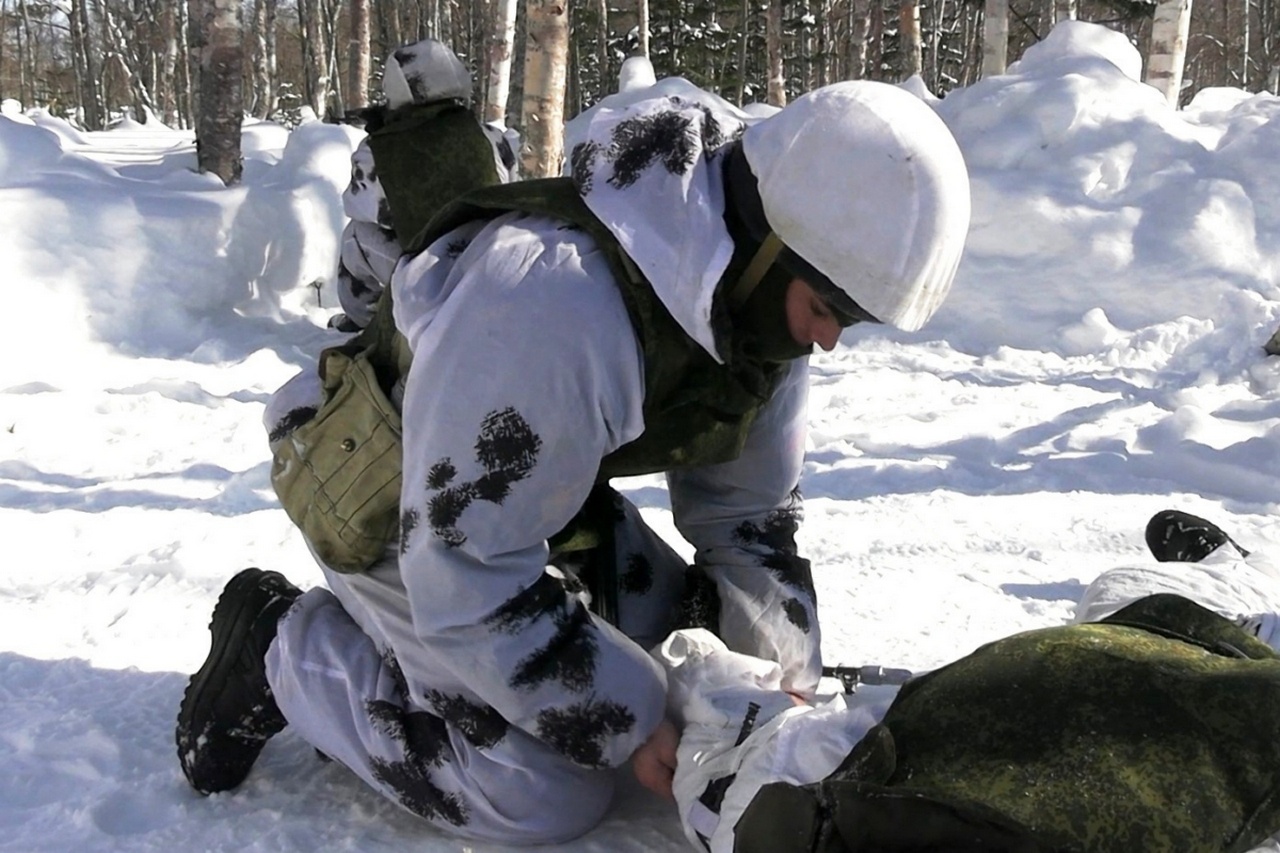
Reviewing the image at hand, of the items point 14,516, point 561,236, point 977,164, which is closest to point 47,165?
point 14,516

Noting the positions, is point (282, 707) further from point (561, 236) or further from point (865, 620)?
point (865, 620)

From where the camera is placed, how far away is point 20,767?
1.62 meters

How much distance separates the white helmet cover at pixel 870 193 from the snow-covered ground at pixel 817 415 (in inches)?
1.4

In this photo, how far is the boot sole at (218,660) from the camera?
1.57 m

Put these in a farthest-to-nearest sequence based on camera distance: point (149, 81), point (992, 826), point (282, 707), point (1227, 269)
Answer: point (149, 81) < point (1227, 269) < point (282, 707) < point (992, 826)

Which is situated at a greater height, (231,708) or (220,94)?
(220,94)

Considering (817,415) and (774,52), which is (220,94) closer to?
→ (817,415)

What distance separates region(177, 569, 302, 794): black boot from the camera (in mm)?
1567

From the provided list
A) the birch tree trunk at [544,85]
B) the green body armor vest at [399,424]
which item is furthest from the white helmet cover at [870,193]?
the birch tree trunk at [544,85]

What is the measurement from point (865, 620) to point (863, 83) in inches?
50.8

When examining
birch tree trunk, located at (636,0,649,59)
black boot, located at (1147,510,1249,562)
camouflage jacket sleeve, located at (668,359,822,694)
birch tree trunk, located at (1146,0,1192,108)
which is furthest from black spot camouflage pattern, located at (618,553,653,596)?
birch tree trunk, located at (636,0,649,59)

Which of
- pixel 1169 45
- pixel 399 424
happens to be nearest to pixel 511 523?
pixel 399 424

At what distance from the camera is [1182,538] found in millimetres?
2219

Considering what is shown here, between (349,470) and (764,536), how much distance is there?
2.14ft
